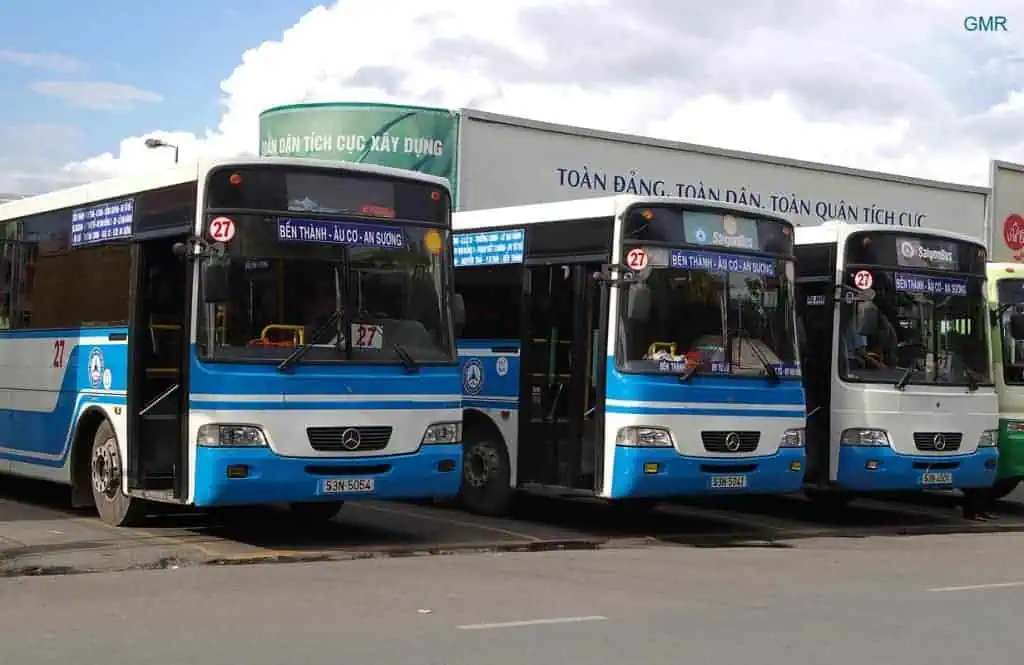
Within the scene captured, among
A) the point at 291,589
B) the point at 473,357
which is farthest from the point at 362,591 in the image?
the point at 473,357

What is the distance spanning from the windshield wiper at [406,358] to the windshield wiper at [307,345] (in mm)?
523

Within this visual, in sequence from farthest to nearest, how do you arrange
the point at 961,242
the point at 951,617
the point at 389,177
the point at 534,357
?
the point at 961,242 < the point at 534,357 < the point at 389,177 < the point at 951,617

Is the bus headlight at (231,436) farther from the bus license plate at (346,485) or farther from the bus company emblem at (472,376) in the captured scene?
the bus company emblem at (472,376)

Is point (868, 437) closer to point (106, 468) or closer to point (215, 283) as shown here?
point (215, 283)

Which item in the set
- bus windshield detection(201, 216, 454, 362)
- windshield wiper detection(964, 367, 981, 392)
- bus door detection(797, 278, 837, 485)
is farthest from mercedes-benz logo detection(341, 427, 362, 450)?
windshield wiper detection(964, 367, 981, 392)

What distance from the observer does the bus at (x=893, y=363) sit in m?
15.1

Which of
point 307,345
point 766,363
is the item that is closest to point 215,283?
point 307,345

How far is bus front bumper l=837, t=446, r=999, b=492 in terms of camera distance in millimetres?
15094

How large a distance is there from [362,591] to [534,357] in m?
4.95

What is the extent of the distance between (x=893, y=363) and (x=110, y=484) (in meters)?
7.82

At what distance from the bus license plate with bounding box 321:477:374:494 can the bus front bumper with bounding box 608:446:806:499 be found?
7.84 ft

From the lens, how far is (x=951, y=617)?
9.45 m

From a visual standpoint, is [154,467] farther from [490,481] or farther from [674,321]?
[674,321]

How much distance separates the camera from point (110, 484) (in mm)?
12922
